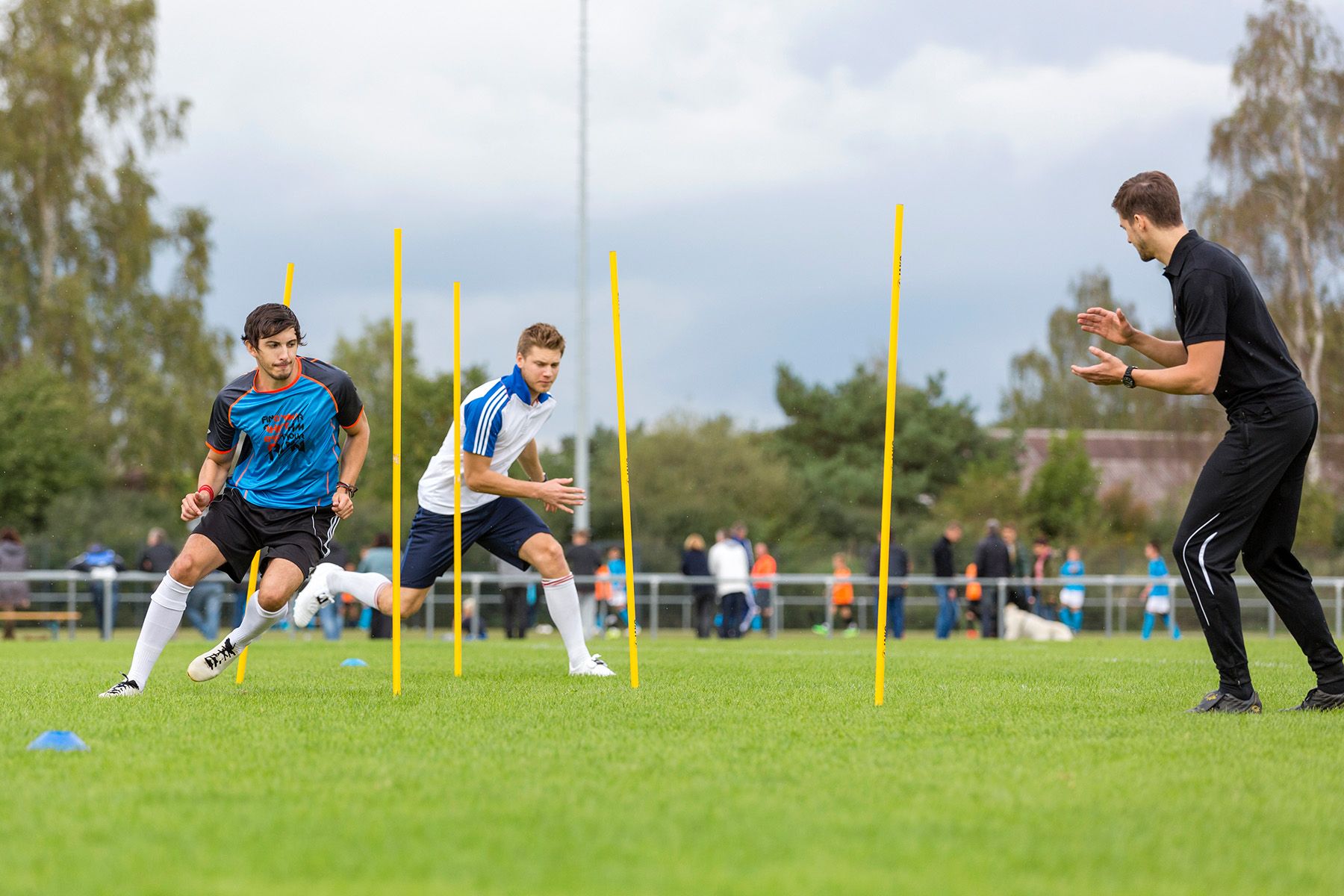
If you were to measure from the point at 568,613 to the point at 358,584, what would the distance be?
1.40 metres

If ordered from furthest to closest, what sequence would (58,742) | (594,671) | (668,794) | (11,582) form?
(11,582) < (594,671) < (58,742) < (668,794)

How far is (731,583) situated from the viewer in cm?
2302

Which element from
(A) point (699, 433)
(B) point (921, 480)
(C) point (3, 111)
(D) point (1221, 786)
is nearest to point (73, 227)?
(C) point (3, 111)

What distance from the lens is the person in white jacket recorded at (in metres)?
23.0

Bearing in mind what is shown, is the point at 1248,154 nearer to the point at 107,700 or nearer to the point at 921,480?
the point at 921,480

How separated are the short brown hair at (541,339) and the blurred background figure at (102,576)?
13666mm

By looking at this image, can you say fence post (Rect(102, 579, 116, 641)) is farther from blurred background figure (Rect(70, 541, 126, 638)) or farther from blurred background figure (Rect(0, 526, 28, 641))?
blurred background figure (Rect(0, 526, 28, 641))

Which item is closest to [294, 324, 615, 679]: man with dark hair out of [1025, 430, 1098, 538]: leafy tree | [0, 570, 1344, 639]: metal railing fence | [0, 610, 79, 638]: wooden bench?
[0, 570, 1344, 639]: metal railing fence

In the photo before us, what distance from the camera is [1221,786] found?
4.15m

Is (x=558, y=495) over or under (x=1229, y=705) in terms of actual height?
over

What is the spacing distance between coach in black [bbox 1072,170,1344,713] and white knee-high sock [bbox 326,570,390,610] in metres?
4.69

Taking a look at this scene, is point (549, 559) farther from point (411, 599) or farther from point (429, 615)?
point (429, 615)

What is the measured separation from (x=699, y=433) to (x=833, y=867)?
2118 inches

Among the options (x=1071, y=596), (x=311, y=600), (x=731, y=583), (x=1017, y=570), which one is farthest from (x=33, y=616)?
(x=1071, y=596)
